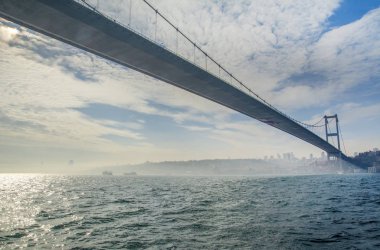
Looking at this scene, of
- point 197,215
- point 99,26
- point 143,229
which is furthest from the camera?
point 99,26

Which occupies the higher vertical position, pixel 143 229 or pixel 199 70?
pixel 199 70

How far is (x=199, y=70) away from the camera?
42.8 meters

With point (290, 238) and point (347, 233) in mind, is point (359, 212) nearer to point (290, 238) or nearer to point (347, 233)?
point (347, 233)

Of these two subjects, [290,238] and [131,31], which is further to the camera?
[131,31]

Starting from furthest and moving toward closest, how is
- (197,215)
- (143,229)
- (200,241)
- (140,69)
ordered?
(140,69), (197,215), (143,229), (200,241)

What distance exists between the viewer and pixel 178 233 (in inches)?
374

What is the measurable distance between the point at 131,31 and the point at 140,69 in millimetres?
10452

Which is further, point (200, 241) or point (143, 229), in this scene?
point (143, 229)

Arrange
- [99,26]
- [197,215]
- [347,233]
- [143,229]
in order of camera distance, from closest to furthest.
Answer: [347,233] < [143,229] < [197,215] < [99,26]

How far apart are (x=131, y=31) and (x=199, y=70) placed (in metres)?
13.7

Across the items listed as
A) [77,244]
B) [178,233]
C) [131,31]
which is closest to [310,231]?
[178,233]

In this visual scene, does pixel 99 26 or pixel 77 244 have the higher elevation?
pixel 99 26

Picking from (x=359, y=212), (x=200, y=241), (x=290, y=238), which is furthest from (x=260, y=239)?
(x=359, y=212)

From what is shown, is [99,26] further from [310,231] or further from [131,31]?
[310,231]
